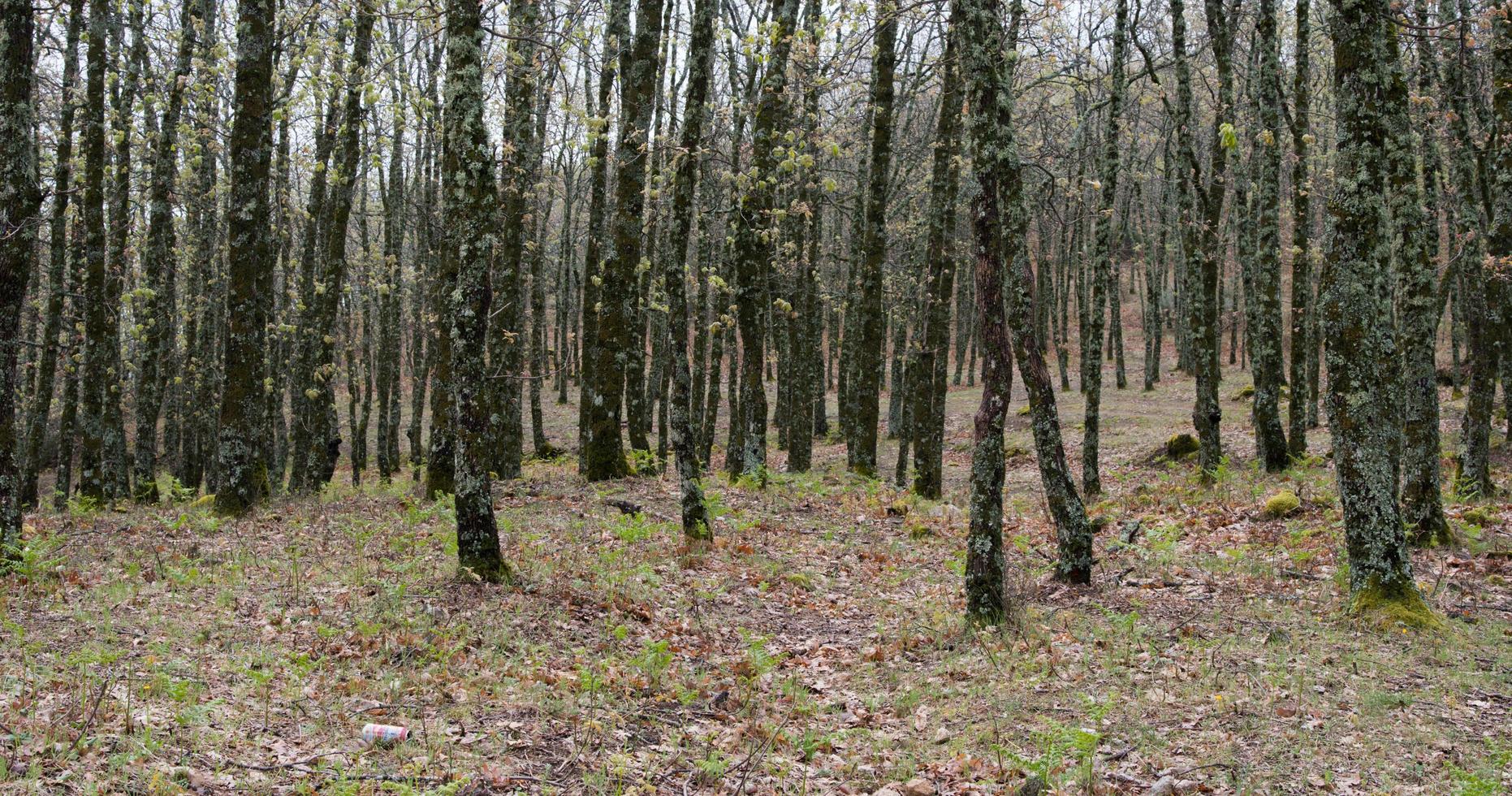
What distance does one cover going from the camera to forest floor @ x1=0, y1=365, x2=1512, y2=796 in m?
5.26

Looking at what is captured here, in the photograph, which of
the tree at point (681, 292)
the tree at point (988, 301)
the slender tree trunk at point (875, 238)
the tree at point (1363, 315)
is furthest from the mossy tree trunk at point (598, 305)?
the tree at point (1363, 315)

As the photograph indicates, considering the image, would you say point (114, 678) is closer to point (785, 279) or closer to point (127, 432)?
point (785, 279)

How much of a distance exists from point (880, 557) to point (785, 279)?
918 centimetres

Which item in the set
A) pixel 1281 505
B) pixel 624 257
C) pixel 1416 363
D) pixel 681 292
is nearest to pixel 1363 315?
pixel 1416 363

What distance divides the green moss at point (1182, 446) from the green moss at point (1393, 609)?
12223 millimetres

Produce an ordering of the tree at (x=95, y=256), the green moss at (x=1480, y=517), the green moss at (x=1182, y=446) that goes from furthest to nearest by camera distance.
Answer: the green moss at (x=1182, y=446) → the tree at (x=95, y=256) → the green moss at (x=1480, y=517)

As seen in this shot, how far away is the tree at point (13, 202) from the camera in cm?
840

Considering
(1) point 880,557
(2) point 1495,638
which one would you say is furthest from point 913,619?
(2) point 1495,638

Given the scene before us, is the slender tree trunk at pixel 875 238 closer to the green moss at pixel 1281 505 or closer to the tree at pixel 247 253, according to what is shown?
the green moss at pixel 1281 505

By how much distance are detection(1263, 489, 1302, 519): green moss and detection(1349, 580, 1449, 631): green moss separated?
4899 millimetres

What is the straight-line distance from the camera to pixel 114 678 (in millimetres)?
5672

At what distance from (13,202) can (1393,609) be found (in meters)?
13.0

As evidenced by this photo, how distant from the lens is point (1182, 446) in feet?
64.0

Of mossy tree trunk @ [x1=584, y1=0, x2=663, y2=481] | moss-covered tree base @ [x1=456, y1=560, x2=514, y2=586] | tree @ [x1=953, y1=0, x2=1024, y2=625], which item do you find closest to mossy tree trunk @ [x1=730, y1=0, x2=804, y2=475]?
mossy tree trunk @ [x1=584, y1=0, x2=663, y2=481]
